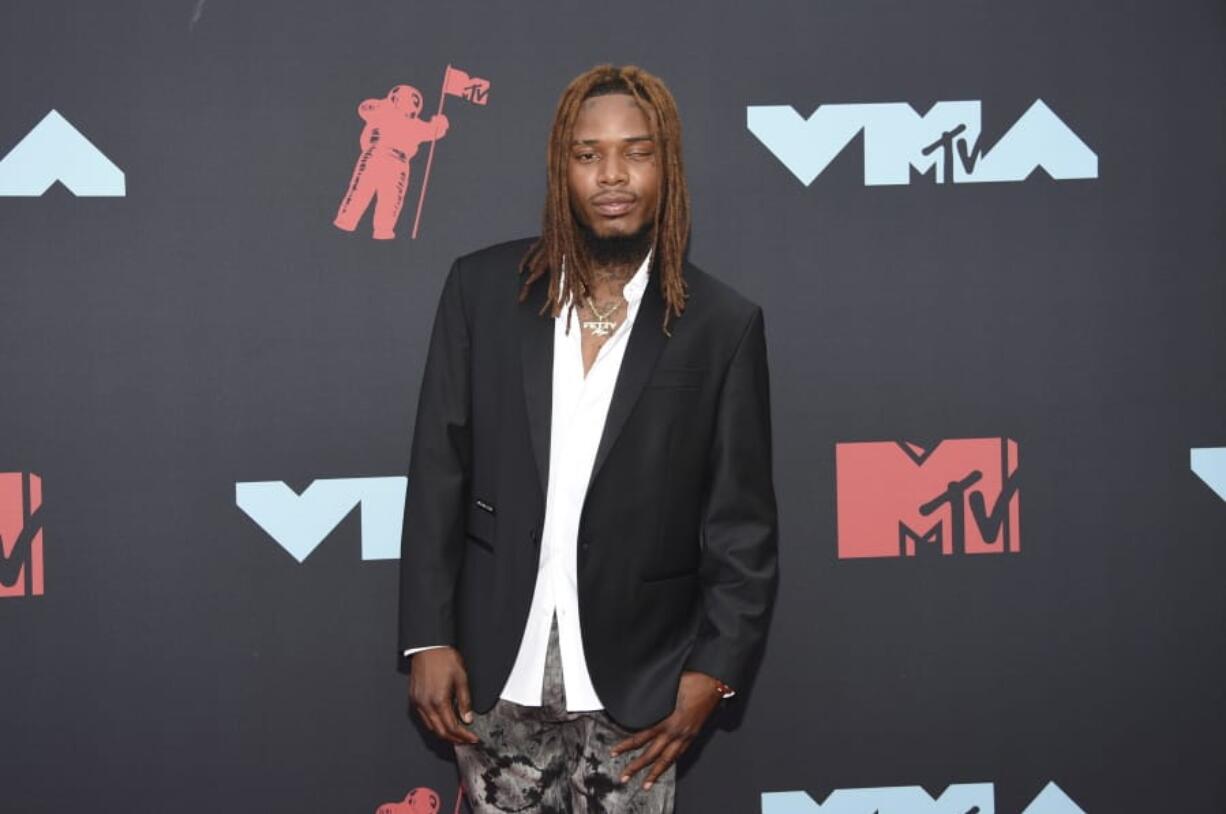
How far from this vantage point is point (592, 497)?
194 centimetres

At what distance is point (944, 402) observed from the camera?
2.72 metres

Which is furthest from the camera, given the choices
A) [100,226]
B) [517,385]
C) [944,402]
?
[944,402]

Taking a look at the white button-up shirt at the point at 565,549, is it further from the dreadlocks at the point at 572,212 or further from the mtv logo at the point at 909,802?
the mtv logo at the point at 909,802

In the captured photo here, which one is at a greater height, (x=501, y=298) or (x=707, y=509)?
(x=501, y=298)

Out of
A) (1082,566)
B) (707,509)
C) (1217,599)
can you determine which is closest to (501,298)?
(707,509)

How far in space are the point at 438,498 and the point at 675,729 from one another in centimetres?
52

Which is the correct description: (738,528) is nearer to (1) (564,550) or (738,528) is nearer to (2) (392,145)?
(1) (564,550)

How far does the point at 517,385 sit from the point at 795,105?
1.06 m

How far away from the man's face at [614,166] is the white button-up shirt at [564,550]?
0.26 metres

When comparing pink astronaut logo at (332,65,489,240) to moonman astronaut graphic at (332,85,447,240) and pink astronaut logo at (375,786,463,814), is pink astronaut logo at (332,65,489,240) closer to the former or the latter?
moonman astronaut graphic at (332,85,447,240)

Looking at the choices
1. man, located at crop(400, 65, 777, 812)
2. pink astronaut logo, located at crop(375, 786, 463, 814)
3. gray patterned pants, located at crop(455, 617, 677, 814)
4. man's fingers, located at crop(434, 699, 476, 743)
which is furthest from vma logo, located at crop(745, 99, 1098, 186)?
pink astronaut logo, located at crop(375, 786, 463, 814)

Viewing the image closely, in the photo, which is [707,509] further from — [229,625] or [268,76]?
[268,76]

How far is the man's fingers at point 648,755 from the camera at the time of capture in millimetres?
1967

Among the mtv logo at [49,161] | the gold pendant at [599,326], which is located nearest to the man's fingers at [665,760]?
the gold pendant at [599,326]
